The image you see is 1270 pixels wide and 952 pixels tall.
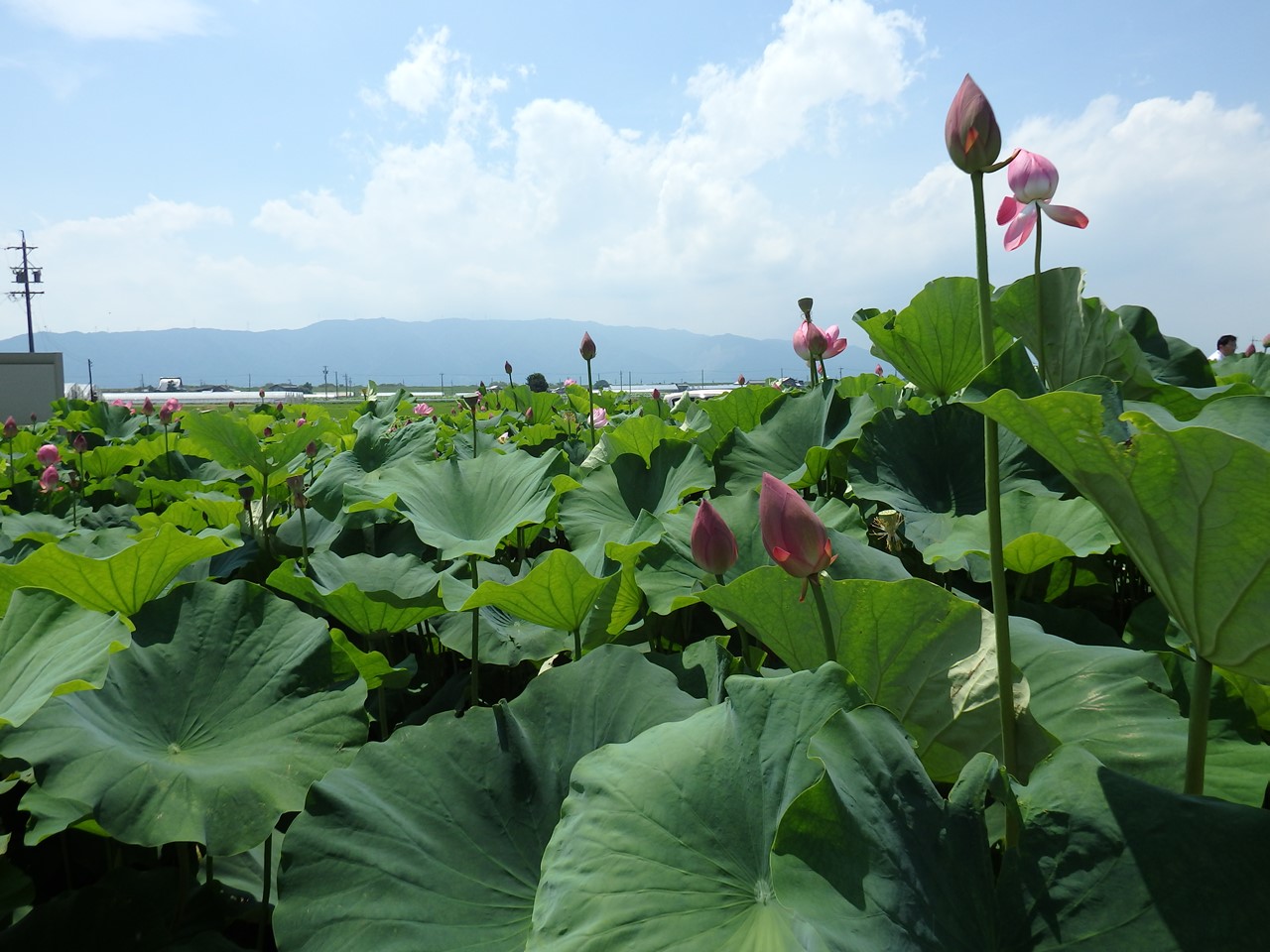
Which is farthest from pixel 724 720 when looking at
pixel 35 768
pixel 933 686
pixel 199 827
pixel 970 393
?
pixel 35 768

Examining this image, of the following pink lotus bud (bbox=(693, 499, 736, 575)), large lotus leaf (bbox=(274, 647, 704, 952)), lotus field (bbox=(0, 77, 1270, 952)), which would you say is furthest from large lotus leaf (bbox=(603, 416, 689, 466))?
large lotus leaf (bbox=(274, 647, 704, 952))

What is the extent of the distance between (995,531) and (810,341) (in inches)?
62.7

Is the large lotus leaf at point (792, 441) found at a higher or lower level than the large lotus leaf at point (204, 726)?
higher

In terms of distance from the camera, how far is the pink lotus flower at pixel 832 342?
2.15 metres

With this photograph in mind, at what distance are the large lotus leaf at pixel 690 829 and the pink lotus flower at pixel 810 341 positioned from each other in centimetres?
157

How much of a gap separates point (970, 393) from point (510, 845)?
53cm

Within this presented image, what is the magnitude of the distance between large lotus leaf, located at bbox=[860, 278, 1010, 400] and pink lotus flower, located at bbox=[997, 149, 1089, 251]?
477 millimetres

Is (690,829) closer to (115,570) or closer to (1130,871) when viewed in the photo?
(1130,871)

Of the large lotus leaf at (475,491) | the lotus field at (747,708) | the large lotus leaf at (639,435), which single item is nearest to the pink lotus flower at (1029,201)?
the lotus field at (747,708)

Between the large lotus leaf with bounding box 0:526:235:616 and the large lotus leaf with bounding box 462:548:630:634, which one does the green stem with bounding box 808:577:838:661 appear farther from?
the large lotus leaf with bounding box 0:526:235:616

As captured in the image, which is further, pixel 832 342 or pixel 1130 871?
pixel 832 342

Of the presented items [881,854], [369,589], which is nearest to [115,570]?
[369,589]

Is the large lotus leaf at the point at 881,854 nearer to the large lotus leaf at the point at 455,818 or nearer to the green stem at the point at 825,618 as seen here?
the green stem at the point at 825,618

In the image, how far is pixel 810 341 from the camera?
209 cm
